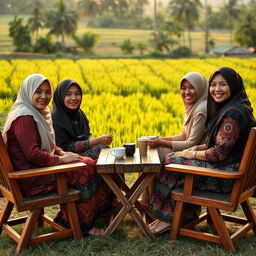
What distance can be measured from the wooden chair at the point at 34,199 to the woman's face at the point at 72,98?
0.90 metres

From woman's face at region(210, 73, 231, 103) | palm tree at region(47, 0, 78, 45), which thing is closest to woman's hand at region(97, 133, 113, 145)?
woman's face at region(210, 73, 231, 103)

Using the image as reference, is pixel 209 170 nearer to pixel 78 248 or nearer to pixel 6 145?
pixel 78 248

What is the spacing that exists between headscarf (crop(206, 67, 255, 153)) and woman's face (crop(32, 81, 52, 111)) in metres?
1.23

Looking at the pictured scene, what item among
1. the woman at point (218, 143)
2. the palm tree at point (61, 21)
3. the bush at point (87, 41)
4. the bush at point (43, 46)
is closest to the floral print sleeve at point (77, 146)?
the woman at point (218, 143)

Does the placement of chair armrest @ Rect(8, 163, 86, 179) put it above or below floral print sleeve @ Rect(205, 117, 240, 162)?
below

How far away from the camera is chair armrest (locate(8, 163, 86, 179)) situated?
2924 mm

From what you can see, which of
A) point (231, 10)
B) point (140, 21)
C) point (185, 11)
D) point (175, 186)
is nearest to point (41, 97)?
point (175, 186)

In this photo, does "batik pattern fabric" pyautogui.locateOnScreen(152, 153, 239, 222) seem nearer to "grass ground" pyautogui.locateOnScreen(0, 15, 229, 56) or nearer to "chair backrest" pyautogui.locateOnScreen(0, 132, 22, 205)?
"chair backrest" pyautogui.locateOnScreen(0, 132, 22, 205)

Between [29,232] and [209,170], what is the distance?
1.31m

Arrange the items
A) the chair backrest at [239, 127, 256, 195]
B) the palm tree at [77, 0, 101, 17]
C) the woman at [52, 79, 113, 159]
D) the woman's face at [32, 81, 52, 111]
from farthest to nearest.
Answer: the palm tree at [77, 0, 101, 17], the woman at [52, 79, 113, 159], the woman's face at [32, 81, 52, 111], the chair backrest at [239, 127, 256, 195]

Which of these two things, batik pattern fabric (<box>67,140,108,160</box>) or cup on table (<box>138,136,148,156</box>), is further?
batik pattern fabric (<box>67,140,108,160</box>)

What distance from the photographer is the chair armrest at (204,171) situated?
2.88 metres

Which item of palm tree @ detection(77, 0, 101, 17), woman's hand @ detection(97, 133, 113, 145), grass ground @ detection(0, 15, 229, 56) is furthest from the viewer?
palm tree @ detection(77, 0, 101, 17)

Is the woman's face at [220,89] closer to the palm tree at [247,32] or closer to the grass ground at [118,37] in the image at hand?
the palm tree at [247,32]
